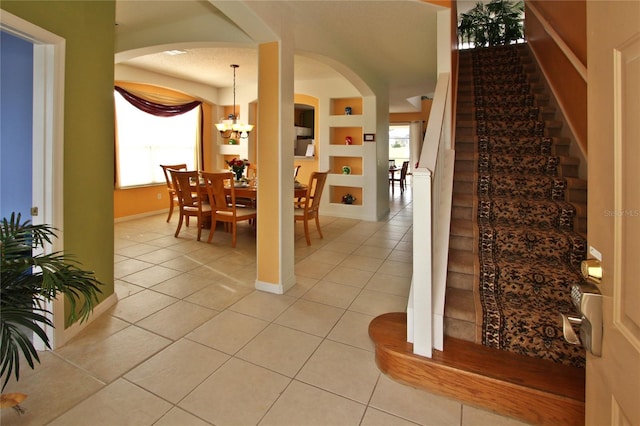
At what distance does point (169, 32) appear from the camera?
145 inches

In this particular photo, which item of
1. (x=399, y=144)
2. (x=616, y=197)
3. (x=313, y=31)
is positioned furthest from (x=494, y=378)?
(x=399, y=144)

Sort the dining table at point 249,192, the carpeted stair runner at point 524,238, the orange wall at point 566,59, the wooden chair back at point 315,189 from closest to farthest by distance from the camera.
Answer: the carpeted stair runner at point 524,238
the orange wall at point 566,59
the wooden chair back at point 315,189
the dining table at point 249,192

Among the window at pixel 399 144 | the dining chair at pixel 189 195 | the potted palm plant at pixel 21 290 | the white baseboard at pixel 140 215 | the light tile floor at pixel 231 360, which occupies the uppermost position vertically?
the window at pixel 399 144

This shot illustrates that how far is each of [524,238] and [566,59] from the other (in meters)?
2.10

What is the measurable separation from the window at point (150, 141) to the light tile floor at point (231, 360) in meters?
3.35

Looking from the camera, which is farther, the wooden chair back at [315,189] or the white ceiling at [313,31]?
the wooden chair back at [315,189]

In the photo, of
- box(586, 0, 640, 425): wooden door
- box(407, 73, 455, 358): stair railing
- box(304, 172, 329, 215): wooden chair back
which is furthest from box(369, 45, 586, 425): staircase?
box(304, 172, 329, 215): wooden chair back

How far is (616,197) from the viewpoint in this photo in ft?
2.39

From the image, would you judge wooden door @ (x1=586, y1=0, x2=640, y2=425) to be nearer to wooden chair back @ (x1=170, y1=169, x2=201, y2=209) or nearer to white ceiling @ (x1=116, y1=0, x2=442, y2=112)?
white ceiling @ (x1=116, y1=0, x2=442, y2=112)

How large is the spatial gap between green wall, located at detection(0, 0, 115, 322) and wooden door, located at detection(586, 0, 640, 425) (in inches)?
102

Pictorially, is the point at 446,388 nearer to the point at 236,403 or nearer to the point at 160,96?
the point at 236,403

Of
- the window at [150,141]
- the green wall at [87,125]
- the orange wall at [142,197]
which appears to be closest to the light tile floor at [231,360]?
the green wall at [87,125]

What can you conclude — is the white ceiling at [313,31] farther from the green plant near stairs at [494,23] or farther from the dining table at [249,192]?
the dining table at [249,192]

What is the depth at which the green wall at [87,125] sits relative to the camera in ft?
6.95
